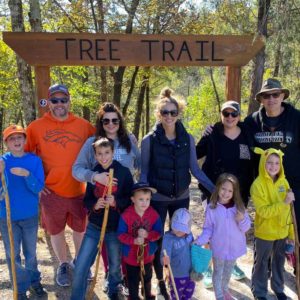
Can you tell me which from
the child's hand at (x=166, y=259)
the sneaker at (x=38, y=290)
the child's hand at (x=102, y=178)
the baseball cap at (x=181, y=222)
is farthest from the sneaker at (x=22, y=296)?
the baseball cap at (x=181, y=222)

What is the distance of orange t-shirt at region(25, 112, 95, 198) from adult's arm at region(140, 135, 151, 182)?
777 millimetres

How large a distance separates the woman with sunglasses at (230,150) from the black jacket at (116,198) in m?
1.08

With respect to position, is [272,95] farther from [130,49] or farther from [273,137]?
[130,49]

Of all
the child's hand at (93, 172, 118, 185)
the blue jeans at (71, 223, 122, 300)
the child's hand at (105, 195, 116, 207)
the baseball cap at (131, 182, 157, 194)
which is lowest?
the blue jeans at (71, 223, 122, 300)

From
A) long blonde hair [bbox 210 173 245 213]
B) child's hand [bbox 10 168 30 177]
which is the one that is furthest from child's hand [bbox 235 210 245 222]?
child's hand [bbox 10 168 30 177]

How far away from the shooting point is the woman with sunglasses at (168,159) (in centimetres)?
378

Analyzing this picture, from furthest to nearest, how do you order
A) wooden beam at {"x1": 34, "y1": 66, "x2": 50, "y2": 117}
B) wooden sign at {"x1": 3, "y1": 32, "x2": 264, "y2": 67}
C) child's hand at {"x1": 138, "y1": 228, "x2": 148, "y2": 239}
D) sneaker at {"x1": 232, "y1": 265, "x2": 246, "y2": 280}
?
wooden beam at {"x1": 34, "y1": 66, "x2": 50, "y2": 117} < wooden sign at {"x1": 3, "y1": 32, "x2": 264, "y2": 67} < sneaker at {"x1": 232, "y1": 265, "x2": 246, "y2": 280} < child's hand at {"x1": 138, "y1": 228, "x2": 148, "y2": 239}

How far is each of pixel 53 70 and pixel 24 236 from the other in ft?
40.4

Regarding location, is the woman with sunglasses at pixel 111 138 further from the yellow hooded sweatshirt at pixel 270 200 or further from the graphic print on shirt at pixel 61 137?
the yellow hooded sweatshirt at pixel 270 200

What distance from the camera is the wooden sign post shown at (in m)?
5.02

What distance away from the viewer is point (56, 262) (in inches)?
203

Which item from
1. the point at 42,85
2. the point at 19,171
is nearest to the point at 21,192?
the point at 19,171

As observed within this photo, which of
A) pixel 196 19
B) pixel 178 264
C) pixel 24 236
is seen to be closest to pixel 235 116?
pixel 178 264

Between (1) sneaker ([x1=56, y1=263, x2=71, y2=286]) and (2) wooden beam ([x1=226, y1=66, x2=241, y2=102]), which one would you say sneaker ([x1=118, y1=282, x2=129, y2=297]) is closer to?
(1) sneaker ([x1=56, y1=263, x2=71, y2=286])
